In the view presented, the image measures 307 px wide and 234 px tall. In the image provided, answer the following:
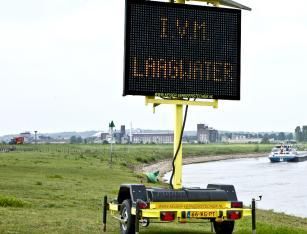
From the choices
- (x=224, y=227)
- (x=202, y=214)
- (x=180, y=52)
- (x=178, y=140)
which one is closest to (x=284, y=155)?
(x=224, y=227)

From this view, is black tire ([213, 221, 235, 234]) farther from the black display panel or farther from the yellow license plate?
the black display panel

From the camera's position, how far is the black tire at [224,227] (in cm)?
1561

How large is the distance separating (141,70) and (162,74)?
0.52 m

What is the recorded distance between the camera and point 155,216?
44.0ft

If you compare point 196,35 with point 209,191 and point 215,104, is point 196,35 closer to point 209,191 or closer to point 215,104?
point 215,104

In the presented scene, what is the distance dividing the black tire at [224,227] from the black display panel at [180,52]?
320cm

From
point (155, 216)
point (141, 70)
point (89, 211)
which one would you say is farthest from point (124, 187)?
point (89, 211)

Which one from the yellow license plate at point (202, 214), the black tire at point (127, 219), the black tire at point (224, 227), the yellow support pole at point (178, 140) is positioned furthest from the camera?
the black tire at point (224, 227)

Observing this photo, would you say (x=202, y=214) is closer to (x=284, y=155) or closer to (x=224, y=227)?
(x=224, y=227)

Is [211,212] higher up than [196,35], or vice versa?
[196,35]

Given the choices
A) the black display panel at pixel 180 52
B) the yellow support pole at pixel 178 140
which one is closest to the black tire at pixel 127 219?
the yellow support pole at pixel 178 140

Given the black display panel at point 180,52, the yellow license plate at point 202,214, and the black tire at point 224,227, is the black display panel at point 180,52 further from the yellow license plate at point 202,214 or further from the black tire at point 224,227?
the black tire at point 224,227

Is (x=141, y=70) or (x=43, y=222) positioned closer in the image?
(x=141, y=70)

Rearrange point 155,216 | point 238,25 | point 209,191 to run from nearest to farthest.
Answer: point 155,216 < point 209,191 < point 238,25
